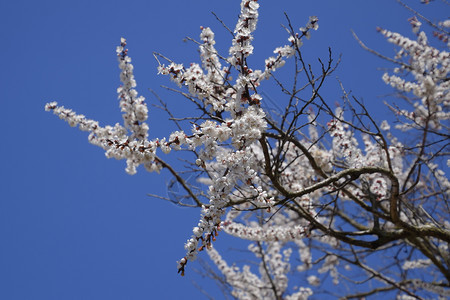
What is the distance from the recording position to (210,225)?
2.22m

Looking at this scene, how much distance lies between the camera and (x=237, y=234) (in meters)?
5.45

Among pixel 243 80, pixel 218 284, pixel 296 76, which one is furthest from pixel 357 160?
pixel 218 284

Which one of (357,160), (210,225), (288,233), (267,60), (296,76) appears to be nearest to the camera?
(210,225)

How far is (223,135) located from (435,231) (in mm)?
2383

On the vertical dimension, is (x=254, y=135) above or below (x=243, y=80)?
below

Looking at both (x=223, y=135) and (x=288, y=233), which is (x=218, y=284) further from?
(x=223, y=135)

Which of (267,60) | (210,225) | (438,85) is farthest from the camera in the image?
(438,85)

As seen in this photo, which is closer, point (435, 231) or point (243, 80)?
point (243, 80)

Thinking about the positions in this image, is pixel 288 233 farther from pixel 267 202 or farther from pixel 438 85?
pixel 438 85

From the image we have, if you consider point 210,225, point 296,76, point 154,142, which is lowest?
point 210,225

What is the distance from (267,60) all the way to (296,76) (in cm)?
41

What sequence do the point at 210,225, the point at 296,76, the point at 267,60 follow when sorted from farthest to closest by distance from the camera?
the point at 267,60 < the point at 296,76 < the point at 210,225

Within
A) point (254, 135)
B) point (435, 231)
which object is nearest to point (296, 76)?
point (254, 135)

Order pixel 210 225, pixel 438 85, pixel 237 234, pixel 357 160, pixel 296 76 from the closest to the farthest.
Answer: pixel 210 225 → pixel 296 76 → pixel 357 160 → pixel 237 234 → pixel 438 85
